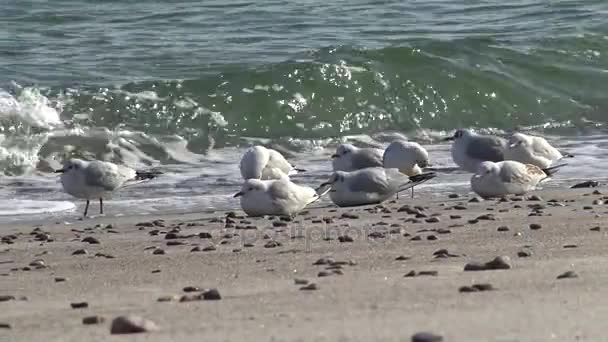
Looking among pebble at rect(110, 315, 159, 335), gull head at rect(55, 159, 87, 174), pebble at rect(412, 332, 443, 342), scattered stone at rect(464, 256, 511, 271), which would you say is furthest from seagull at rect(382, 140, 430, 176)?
pebble at rect(412, 332, 443, 342)

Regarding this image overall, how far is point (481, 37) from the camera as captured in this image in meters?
16.1

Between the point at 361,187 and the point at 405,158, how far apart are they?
3.33 feet

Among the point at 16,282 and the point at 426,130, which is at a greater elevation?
the point at 16,282

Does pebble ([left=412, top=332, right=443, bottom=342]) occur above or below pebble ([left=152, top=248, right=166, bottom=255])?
above

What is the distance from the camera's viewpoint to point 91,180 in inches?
329

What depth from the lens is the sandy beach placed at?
3660 millimetres

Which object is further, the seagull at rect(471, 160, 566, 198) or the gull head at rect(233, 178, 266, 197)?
the seagull at rect(471, 160, 566, 198)

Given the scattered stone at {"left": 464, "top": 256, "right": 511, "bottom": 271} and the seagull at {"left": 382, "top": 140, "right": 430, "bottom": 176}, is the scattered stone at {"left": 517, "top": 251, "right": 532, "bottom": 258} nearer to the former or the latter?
the scattered stone at {"left": 464, "top": 256, "right": 511, "bottom": 271}

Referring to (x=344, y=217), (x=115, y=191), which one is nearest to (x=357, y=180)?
(x=344, y=217)

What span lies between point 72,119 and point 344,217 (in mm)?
5321

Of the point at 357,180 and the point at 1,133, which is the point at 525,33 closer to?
the point at 1,133

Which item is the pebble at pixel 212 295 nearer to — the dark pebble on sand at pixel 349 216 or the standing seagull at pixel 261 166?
the dark pebble on sand at pixel 349 216

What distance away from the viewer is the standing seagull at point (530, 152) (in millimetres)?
9172

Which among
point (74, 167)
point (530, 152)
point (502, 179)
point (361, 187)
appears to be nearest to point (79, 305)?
point (361, 187)
